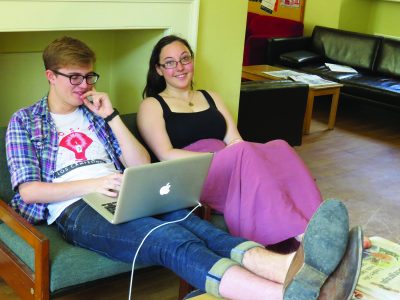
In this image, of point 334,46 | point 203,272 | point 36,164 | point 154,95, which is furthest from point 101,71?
point 334,46

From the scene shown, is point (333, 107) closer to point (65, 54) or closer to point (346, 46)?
point (346, 46)

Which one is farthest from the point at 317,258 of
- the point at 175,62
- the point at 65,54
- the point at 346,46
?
the point at 346,46

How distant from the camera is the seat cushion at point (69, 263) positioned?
1.99m

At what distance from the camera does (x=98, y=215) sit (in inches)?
83.2

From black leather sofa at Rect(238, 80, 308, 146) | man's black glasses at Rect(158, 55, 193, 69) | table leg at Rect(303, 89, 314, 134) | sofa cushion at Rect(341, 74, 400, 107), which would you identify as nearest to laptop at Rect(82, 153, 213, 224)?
man's black glasses at Rect(158, 55, 193, 69)

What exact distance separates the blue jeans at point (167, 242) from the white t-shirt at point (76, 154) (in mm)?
116

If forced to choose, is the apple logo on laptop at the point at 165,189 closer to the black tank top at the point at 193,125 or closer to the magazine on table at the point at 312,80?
the black tank top at the point at 193,125

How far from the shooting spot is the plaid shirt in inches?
85.5

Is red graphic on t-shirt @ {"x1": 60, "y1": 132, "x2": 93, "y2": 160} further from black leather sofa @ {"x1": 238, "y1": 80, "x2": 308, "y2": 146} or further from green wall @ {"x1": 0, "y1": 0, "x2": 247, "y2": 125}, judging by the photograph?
black leather sofa @ {"x1": 238, "y1": 80, "x2": 308, "y2": 146}

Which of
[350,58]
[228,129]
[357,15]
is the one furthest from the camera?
[357,15]

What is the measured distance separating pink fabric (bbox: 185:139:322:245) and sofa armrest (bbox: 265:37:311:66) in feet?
12.0

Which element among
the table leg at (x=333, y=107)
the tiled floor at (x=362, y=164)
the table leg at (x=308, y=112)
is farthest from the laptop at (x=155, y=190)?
the table leg at (x=333, y=107)

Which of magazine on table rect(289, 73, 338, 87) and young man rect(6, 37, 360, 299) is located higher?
young man rect(6, 37, 360, 299)

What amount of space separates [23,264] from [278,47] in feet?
14.9
